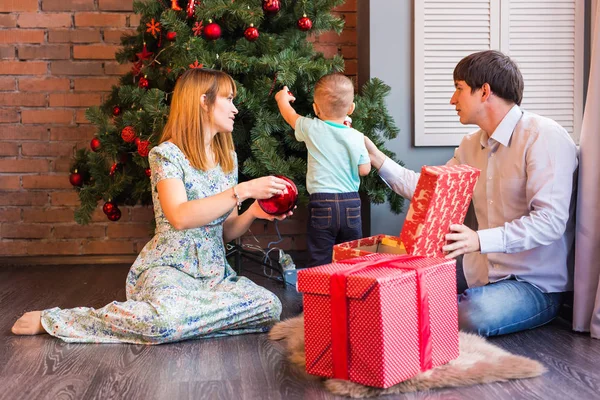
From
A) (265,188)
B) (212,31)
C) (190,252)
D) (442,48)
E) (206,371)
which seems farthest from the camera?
(442,48)

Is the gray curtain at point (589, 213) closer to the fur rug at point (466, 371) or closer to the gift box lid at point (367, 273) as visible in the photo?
the fur rug at point (466, 371)

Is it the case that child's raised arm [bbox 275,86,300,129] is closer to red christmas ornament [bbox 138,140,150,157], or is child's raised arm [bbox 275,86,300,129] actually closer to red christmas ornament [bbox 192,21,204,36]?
red christmas ornament [bbox 192,21,204,36]

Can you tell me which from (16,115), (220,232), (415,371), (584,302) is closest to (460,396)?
(415,371)

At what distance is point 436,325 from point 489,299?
18.0 inches

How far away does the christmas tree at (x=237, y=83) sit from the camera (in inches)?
115

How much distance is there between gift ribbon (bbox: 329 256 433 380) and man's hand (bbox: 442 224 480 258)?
0.97 feet

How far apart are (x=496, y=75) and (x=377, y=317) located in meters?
1.06

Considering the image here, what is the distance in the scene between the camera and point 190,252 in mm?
2398

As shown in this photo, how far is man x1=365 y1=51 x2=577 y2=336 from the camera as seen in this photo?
7.06 feet

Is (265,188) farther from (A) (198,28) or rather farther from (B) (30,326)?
(A) (198,28)

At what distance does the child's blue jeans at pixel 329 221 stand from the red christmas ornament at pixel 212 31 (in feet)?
2.57

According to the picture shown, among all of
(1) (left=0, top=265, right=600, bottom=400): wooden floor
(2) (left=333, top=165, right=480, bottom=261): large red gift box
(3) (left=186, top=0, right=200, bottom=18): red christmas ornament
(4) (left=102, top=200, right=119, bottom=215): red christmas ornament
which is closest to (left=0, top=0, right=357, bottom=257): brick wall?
(4) (left=102, top=200, right=119, bottom=215): red christmas ornament

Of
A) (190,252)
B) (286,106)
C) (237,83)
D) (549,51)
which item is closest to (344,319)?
(190,252)

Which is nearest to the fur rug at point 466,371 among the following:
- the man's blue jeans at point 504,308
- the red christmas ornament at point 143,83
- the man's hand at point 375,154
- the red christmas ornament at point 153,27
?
the man's blue jeans at point 504,308
